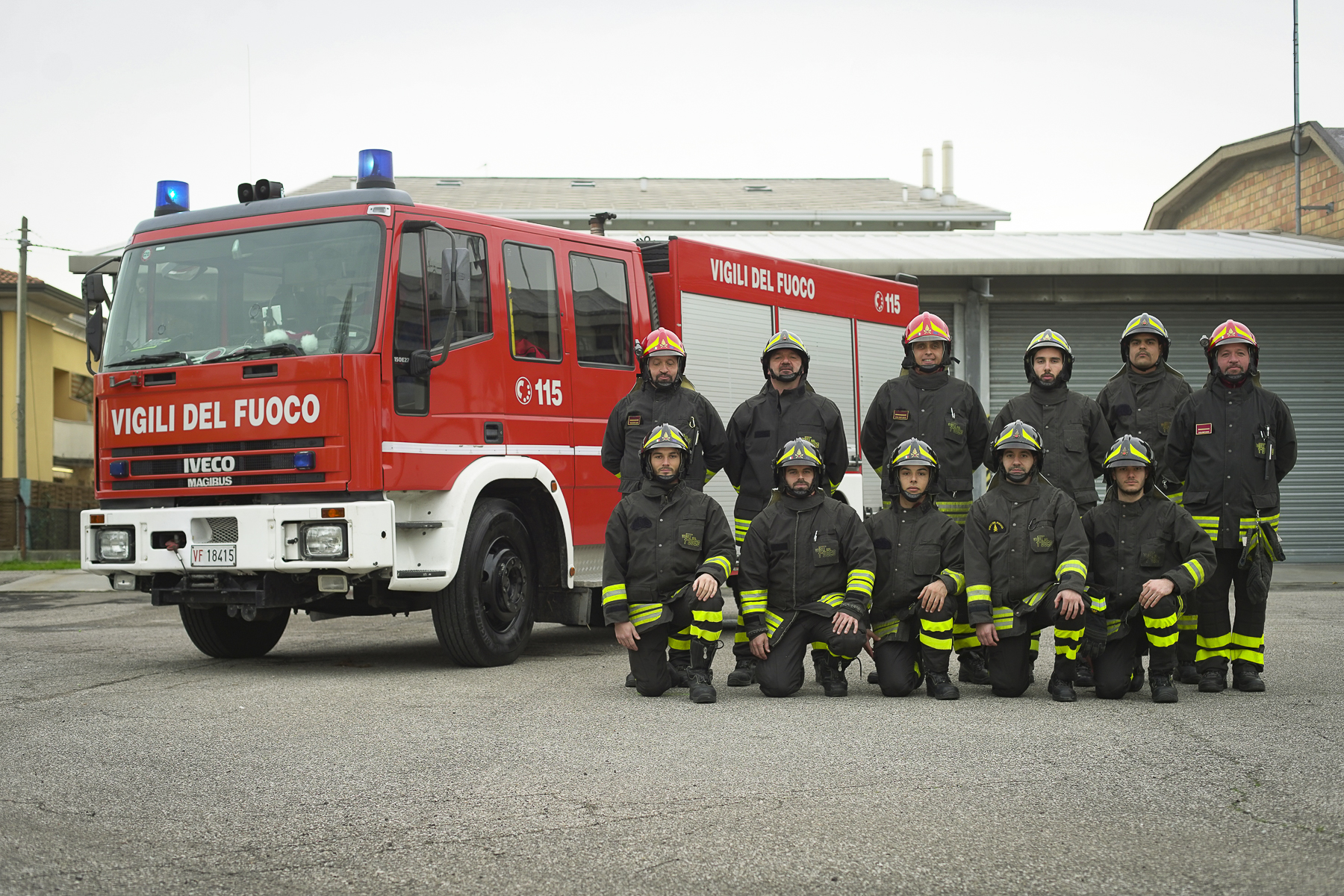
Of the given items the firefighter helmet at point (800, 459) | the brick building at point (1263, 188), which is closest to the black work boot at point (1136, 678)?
the firefighter helmet at point (800, 459)

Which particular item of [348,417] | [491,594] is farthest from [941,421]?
[348,417]

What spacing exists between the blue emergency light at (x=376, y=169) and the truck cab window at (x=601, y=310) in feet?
4.78

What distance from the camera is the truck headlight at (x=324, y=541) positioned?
7223mm

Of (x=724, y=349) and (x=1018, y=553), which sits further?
(x=724, y=349)

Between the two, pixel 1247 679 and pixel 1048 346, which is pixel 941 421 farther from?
pixel 1247 679

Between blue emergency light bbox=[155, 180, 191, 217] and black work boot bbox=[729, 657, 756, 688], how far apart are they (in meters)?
4.52

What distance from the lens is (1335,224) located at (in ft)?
73.5

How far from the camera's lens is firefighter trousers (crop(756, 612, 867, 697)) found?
22.9ft

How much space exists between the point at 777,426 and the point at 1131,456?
2.20 m

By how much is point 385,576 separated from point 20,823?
3.15 metres

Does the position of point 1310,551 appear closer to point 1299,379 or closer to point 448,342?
point 1299,379

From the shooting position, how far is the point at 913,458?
7.31m

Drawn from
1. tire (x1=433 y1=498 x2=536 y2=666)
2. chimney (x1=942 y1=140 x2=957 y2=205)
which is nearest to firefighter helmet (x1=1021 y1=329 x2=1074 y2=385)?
tire (x1=433 y1=498 x2=536 y2=666)

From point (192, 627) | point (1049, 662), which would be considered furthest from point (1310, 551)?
point (192, 627)
